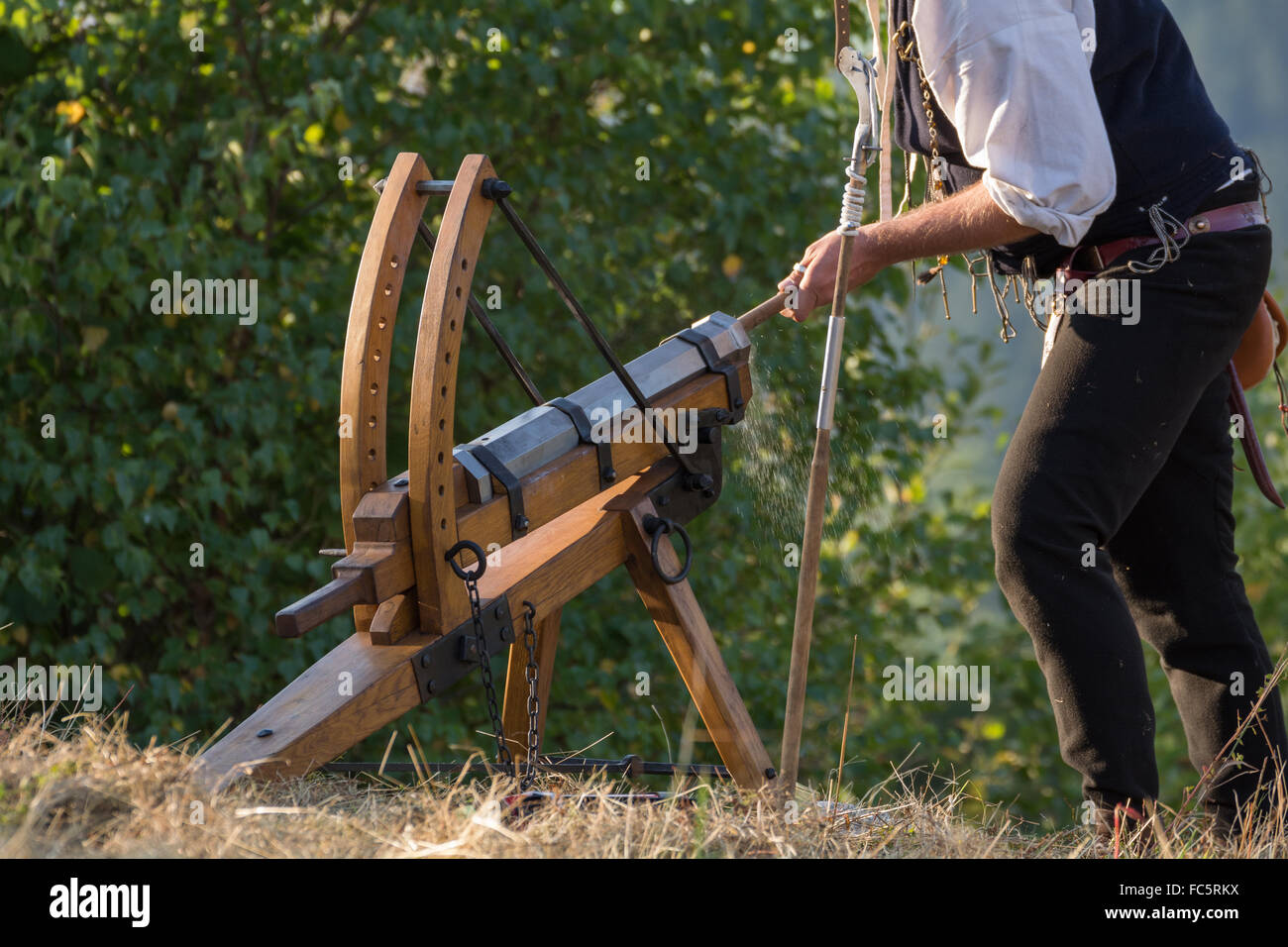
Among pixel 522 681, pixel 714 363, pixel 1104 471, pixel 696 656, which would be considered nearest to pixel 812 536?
pixel 1104 471

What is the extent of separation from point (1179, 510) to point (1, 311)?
13.8 ft

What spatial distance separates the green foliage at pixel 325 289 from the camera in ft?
16.8

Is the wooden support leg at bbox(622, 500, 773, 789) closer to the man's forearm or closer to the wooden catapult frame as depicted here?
the wooden catapult frame

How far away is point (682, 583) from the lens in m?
3.08

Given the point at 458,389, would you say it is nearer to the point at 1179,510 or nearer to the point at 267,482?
the point at 267,482

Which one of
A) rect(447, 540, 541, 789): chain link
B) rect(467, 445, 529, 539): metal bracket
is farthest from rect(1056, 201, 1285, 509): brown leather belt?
rect(447, 540, 541, 789): chain link

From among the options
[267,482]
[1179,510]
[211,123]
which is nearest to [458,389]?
[267,482]

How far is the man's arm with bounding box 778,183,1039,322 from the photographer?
2.46m

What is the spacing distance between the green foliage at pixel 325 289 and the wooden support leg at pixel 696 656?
1.49 m

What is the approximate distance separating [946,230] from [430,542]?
1.10m

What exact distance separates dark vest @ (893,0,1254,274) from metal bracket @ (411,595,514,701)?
1295 millimetres

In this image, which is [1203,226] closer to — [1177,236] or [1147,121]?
[1177,236]

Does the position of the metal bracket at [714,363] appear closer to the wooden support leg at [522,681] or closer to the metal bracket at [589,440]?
the metal bracket at [589,440]

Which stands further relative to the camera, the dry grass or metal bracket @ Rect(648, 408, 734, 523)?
metal bracket @ Rect(648, 408, 734, 523)
